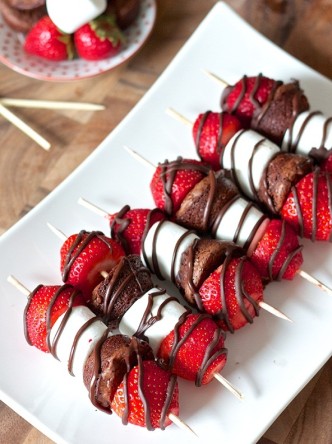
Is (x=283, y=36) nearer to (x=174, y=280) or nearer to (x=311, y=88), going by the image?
(x=311, y=88)

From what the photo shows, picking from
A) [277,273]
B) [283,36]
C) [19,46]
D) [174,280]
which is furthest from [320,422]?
[19,46]

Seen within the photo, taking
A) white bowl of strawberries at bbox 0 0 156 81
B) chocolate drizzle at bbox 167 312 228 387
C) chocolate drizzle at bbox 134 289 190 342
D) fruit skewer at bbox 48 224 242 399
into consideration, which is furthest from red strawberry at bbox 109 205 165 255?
white bowl of strawberries at bbox 0 0 156 81

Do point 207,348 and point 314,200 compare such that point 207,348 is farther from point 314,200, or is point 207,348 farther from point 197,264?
point 314,200

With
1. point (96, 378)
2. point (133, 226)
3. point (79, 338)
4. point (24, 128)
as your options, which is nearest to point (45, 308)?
point (79, 338)

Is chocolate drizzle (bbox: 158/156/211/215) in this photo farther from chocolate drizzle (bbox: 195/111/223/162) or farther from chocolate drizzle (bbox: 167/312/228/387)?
chocolate drizzle (bbox: 167/312/228/387)

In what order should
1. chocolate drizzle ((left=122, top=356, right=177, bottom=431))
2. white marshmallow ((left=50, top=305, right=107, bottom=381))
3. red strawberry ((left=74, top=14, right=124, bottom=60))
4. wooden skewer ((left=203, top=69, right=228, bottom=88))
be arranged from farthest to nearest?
red strawberry ((left=74, top=14, right=124, bottom=60))
wooden skewer ((left=203, top=69, right=228, bottom=88))
white marshmallow ((left=50, top=305, right=107, bottom=381))
chocolate drizzle ((left=122, top=356, right=177, bottom=431))

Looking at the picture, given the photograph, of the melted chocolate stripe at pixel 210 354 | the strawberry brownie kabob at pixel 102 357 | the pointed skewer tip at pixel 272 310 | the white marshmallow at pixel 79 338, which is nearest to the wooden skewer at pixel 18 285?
the strawberry brownie kabob at pixel 102 357

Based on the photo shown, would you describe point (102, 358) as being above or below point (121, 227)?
below
